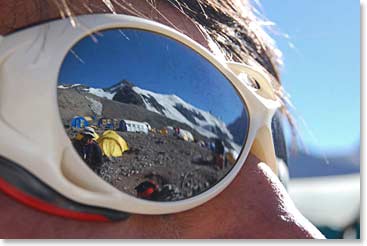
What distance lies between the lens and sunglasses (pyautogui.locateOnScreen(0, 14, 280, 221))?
1.57 ft

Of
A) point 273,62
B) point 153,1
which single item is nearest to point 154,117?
point 153,1

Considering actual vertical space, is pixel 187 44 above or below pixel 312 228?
above

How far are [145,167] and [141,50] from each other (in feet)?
0.41

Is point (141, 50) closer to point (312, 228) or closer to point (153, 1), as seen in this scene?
point (153, 1)

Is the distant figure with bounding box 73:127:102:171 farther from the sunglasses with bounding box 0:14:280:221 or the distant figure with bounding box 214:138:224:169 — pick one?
the distant figure with bounding box 214:138:224:169

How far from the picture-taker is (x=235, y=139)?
616 mm

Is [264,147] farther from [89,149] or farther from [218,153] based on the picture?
[89,149]

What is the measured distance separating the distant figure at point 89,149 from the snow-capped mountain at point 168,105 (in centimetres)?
4

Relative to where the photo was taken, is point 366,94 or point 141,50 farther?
point 366,94

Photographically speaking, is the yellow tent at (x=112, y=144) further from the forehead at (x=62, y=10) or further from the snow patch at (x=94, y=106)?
the forehead at (x=62, y=10)

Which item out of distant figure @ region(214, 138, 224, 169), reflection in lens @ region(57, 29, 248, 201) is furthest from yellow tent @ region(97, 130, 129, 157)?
distant figure @ region(214, 138, 224, 169)

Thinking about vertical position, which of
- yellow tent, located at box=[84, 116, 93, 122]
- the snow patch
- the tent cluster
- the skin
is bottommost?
the skin

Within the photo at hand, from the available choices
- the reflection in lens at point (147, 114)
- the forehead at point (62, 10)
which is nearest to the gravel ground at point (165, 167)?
the reflection in lens at point (147, 114)

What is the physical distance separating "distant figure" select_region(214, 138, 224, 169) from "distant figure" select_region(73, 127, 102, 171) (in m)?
0.15
